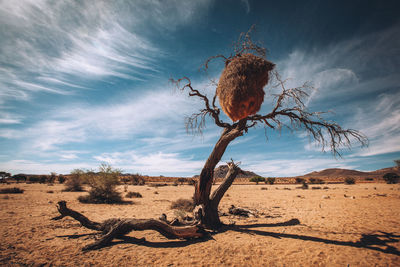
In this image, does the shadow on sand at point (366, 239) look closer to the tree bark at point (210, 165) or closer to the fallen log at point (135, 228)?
the tree bark at point (210, 165)

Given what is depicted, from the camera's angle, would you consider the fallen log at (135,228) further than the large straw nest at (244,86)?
Yes

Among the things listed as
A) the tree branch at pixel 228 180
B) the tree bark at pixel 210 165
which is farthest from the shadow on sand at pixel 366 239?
the tree bark at pixel 210 165

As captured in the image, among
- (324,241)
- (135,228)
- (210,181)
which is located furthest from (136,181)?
(324,241)

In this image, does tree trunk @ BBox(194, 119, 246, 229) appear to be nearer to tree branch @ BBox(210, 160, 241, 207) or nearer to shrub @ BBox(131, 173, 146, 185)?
tree branch @ BBox(210, 160, 241, 207)

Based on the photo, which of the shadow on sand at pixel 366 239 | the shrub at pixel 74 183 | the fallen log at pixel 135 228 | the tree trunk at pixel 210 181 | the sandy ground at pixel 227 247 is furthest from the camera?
the shrub at pixel 74 183

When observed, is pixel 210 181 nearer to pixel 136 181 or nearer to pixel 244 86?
pixel 244 86

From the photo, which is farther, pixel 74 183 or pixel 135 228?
pixel 74 183

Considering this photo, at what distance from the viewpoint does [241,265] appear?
158 inches

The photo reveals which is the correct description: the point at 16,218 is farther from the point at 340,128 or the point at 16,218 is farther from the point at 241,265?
the point at 340,128

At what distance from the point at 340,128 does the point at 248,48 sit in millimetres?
4171

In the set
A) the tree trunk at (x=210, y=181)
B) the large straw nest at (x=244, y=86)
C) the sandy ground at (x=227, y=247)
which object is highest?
the large straw nest at (x=244, y=86)

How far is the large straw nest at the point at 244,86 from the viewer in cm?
421

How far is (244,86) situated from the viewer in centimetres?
418

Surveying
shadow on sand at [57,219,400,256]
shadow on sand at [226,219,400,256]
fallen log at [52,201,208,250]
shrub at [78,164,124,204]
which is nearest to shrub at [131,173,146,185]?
shrub at [78,164,124,204]
